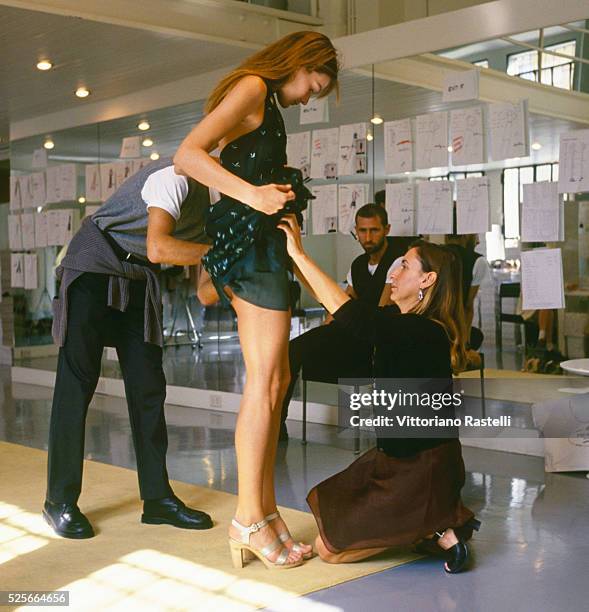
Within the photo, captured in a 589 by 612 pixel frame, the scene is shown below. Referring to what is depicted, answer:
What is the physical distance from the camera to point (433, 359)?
9.91 feet

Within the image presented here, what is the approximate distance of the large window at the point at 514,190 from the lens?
4.65 meters

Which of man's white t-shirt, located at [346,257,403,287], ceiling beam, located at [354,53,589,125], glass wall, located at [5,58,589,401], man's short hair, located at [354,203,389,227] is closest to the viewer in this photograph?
ceiling beam, located at [354,53,589,125]

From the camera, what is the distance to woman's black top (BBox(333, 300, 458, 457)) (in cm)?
291

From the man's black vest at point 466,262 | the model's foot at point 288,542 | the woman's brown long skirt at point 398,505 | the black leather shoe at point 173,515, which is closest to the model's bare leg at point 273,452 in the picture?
the model's foot at point 288,542

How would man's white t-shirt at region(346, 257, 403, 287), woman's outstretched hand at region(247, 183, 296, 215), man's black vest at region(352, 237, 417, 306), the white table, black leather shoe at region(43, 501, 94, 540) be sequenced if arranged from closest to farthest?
woman's outstretched hand at region(247, 183, 296, 215), black leather shoe at region(43, 501, 94, 540), the white table, man's white t-shirt at region(346, 257, 403, 287), man's black vest at region(352, 237, 417, 306)

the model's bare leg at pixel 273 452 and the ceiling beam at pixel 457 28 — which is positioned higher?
the ceiling beam at pixel 457 28

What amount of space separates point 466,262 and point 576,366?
752 mm

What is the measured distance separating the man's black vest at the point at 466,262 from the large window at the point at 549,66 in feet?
2.94

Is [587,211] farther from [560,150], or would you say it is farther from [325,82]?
[325,82]

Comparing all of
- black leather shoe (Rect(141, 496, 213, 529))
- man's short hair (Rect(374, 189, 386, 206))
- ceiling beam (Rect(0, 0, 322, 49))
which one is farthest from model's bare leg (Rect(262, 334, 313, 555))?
ceiling beam (Rect(0, 0, 322, 49))

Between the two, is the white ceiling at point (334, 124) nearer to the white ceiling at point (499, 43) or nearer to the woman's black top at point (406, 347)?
the white ceiling at point (499, 43)

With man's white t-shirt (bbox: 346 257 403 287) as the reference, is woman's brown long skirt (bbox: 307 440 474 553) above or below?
below

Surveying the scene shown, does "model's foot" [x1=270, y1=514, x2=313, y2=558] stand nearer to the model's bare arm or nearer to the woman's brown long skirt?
the woman's brown long skirt

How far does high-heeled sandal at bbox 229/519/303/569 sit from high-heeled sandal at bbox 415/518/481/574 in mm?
440
